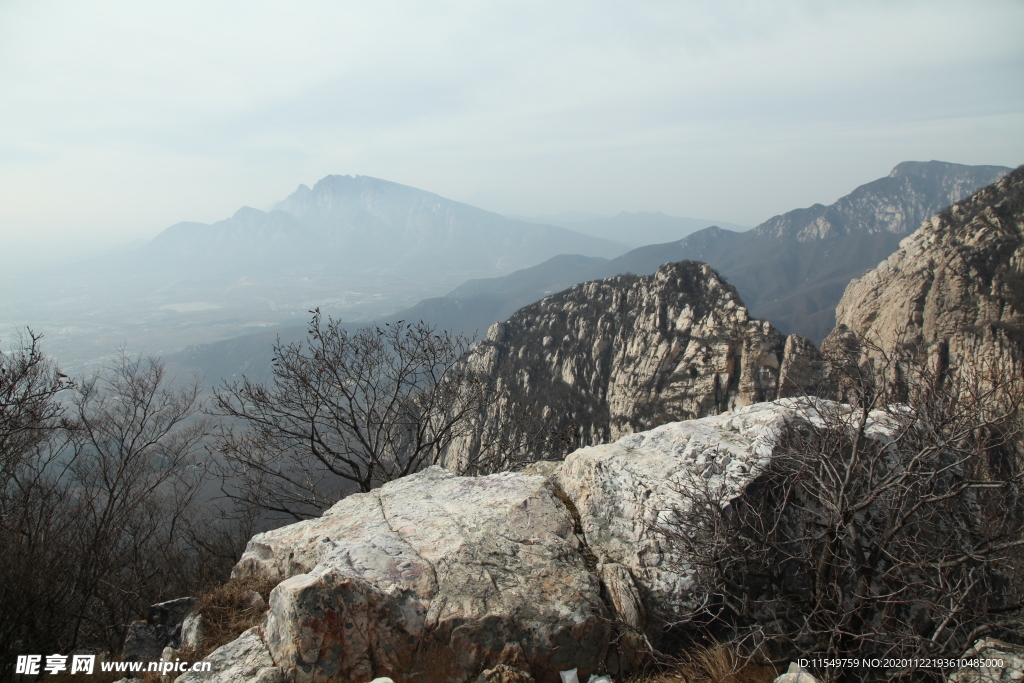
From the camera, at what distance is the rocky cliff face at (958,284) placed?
32.3m

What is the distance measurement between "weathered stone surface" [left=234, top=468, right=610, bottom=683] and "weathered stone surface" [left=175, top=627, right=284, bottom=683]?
163 millimetres

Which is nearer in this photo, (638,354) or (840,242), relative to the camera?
(638,354)

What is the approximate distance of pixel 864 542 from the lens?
594 centimetres

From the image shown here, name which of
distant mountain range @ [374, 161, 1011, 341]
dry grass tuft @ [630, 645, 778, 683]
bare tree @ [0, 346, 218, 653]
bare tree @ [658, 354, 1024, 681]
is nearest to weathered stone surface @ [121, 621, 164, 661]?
bare tree @ [0, 346, 218, 653]

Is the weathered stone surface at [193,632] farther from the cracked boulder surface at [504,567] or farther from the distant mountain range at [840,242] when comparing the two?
the distant mountain range at [840,242]

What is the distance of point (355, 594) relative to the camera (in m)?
5.16

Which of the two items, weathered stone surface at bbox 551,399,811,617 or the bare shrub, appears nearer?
weathered stone surface at bbox 551,399,811,617

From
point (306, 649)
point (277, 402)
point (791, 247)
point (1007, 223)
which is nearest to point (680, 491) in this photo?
point (306, 649)

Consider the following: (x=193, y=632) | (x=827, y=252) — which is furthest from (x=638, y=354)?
(x=827, y=252)

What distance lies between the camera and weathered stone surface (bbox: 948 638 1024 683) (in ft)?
15.2

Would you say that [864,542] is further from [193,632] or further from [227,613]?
[193,632]

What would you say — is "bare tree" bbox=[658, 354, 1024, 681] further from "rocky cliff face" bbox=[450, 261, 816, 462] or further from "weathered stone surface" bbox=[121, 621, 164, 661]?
"rocky cliff face" bbox=[450, 261, 816, 462]

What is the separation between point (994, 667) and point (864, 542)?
1463 mm

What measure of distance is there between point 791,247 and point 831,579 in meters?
216
